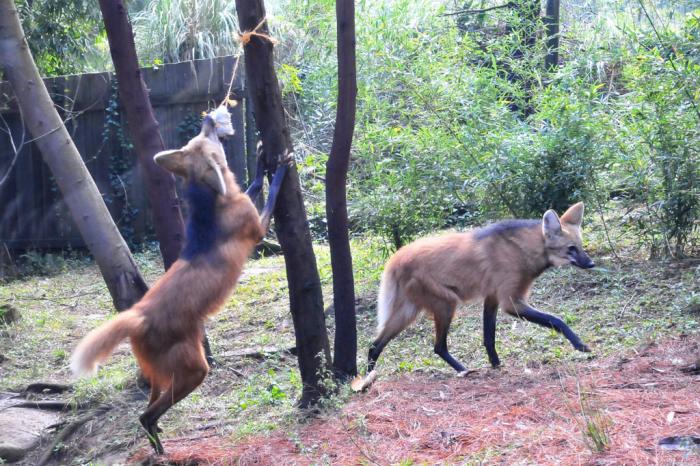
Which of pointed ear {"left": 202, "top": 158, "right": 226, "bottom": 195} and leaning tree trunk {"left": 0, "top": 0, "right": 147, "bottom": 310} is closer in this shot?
pointed ear {"left": 202, "top": 158, "right": 226, "bottom": 195}

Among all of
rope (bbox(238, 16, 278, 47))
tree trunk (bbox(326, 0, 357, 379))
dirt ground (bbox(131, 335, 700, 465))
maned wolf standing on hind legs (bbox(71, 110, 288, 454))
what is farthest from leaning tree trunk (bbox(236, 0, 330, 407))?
dirt ground (bbox(131, 335, 700, 465))

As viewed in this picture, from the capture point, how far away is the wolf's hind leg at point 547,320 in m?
4.94

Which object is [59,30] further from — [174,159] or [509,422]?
[509,422]

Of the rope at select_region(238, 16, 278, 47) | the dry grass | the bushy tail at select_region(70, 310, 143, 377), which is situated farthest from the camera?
the rope at select_region(238, 16, 278, 47)

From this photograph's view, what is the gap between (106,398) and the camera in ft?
16.8

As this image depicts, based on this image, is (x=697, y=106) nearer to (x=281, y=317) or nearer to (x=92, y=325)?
(x=281, y=317)

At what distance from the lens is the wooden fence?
9.91m

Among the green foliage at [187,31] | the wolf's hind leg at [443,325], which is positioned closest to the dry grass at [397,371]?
the wolf's hind leg at [443,325]

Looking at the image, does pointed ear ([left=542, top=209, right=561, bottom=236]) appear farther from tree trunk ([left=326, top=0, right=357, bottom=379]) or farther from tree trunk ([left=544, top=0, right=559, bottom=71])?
tree trunk ([left=544, top=0, right=559, bottom=71])

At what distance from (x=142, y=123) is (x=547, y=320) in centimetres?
315

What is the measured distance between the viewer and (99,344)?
150 inches

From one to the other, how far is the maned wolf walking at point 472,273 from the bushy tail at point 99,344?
1926 mm

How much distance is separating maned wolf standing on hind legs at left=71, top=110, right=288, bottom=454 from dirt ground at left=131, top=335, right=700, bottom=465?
1.47 feet

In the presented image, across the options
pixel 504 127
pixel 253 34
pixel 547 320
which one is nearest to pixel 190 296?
pixel 253 34
